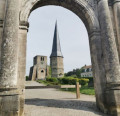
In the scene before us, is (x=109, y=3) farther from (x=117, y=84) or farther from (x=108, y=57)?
(x=117, y=84)

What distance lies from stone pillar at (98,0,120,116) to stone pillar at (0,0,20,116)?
312cm

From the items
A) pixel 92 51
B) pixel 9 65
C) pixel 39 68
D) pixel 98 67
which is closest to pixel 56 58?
pixel 39 68

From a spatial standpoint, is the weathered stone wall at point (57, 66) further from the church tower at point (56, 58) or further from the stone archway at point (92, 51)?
the stone archway at point (92, 51)

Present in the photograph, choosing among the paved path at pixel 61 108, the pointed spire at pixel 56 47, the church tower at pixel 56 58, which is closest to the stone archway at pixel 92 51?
the paved path at pixel 61 108

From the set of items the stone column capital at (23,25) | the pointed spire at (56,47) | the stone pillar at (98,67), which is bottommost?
the stone pillar at (98,67)

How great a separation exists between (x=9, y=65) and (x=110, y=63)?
11.9 ft

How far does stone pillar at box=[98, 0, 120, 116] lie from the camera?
4.02 meters

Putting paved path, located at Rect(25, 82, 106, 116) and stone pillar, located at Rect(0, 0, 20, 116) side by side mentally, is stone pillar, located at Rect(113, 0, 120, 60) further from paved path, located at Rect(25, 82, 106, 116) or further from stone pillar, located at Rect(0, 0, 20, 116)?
stone pillar, located at Rect(0, 0, 20, 116)

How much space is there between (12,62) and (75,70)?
63455 mm

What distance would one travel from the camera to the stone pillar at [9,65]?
3.34 meters

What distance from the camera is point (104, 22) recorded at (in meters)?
4.96

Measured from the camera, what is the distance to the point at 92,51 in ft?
17.5

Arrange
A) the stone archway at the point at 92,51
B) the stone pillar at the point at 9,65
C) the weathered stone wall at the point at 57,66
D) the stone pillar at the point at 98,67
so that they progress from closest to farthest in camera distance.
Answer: the stone pillar at the point at 9,65 < the stone archway at the point at 92,51 < the stone pillar at the point at 98,67 < the weathered stone wall at the point at 57,66

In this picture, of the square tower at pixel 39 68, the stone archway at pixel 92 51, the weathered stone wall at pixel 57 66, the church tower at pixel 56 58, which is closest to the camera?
the stone archway at pixel 92 51
